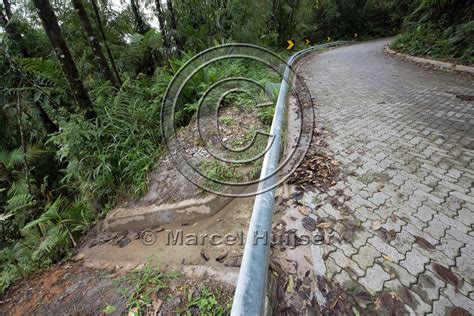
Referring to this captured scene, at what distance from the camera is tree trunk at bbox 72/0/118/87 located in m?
4.90

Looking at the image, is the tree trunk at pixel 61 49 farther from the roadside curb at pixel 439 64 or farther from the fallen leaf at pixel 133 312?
Answer: the roadside curb at pixel 439 64

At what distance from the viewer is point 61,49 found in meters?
3.94

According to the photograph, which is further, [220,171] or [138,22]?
[138,22]

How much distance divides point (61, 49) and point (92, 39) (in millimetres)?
1584

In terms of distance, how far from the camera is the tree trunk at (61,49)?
374 cm

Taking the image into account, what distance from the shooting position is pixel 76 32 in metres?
7.61

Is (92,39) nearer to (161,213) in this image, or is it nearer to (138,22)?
(161,213)

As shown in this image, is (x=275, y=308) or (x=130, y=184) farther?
(x=130, y=184)

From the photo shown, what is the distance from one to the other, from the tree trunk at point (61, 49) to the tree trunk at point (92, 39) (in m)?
1.25

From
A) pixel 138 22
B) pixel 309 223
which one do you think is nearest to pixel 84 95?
pixel 309 223

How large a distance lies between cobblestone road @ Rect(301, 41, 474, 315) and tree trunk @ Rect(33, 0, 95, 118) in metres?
4.53

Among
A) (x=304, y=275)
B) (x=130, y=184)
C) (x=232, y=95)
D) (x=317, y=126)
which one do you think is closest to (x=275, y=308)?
(x=304, y=275)

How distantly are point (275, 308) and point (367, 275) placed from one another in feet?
2.75

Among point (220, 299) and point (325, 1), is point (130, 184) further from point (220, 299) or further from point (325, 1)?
point (325, 1)
